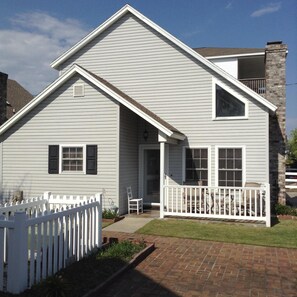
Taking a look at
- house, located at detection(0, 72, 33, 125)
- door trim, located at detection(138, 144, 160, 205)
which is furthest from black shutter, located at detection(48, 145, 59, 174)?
house, located at detection(0, 72, 33, 125)

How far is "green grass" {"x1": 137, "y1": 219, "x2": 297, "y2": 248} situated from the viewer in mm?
8500

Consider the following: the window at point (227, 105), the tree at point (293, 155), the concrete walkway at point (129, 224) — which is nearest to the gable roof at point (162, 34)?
the window at point (227, 105)

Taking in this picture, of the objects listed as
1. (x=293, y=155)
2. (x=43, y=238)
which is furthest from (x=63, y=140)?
(x=293, y=155)

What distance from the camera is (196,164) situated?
43.3ft

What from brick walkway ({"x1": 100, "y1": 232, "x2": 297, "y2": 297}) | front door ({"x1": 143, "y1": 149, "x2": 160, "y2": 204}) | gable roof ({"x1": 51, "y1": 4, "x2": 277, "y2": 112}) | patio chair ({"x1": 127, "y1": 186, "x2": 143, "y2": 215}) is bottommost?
brick walkway ({"x1": 100, "y1": 232, "x2": 297, "y2": 297})

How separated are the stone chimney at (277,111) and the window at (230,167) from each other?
7.66 ft

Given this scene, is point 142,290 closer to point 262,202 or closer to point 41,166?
point 262,202

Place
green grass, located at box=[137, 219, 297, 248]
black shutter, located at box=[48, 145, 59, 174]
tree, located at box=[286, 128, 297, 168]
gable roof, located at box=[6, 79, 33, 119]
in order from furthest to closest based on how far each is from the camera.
A: tree, located at box=[286, 128, 297, 168], gable roof, located at box=[6, 79, 33, 119], black shutter, located at box=[48, 145, 59, 174], green grass, located at box=[137, 219, 297, 248]

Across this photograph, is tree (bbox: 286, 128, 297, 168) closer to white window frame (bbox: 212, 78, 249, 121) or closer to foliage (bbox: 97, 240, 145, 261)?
white window frame (bbox: 212, 78, 249, 121)

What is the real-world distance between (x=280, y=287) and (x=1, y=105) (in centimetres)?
1563

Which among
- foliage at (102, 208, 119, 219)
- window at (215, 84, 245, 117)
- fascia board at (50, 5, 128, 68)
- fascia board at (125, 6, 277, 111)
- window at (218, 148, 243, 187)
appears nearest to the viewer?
foliage at (102, 208, 119, 219)

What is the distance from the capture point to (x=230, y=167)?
12727 mm

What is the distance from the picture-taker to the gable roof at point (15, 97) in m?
27.4

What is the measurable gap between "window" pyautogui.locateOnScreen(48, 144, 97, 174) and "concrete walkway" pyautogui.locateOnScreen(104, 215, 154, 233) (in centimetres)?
228
